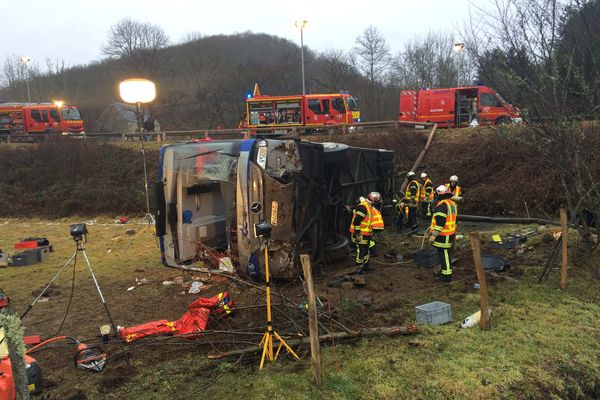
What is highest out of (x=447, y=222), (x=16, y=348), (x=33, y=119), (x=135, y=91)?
(x=33, y=119)

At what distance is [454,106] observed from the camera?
21.8m

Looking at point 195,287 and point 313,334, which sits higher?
point 313,334

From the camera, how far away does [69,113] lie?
29516 mm

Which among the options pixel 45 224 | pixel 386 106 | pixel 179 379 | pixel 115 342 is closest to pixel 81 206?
pixel 45 224

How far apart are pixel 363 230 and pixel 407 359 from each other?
3.82 meters

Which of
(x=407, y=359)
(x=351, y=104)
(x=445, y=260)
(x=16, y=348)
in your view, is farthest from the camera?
(x=351, y=104)

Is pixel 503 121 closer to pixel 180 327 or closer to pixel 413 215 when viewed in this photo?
pixel 413 215

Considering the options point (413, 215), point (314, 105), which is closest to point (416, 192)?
point (413, 215)

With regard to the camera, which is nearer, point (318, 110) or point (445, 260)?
point (445, 260)

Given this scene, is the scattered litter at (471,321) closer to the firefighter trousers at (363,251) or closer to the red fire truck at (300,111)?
the firefighter trousers at (363,251)

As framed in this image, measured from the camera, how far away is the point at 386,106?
40719mm

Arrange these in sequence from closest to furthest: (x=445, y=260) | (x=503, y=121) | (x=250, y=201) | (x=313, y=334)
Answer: (x=313, y=334) → (x=250, y=201) → (x=445, y=260) → (x=503, y=121)

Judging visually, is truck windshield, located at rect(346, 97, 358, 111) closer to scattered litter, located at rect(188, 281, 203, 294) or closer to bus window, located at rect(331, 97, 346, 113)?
bus window, located at rect(331, 97, 346, 113)

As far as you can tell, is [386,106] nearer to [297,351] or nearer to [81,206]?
[81,206]
